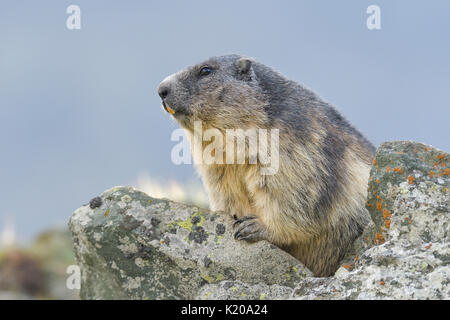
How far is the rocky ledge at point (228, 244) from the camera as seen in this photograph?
622 cm

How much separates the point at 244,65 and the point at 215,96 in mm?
689

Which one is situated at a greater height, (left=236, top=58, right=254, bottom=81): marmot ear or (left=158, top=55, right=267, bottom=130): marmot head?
(left=236, top=58, right=254, bottom=81): marmot ear

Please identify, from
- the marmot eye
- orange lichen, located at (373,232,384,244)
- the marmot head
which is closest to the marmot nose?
the marmot head

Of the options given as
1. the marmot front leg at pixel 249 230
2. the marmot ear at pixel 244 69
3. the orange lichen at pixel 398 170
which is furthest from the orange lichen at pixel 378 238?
the marmot ear at pixel 244 69

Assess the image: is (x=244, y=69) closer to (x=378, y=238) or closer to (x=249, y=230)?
(x=249, y=230)

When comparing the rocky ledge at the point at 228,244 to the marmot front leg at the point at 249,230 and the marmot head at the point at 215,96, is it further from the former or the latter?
the marmot head at the point at 215,96

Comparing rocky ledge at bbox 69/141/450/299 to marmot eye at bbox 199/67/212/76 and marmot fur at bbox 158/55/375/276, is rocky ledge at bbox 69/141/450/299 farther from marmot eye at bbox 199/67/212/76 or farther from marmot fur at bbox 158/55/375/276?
marmot eye at bbox 199/67/212/76

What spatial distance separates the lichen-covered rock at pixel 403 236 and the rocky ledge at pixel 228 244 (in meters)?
0.01

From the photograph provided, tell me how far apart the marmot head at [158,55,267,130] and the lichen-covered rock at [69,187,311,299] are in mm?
1422

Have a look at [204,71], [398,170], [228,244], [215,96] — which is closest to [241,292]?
[228,244]

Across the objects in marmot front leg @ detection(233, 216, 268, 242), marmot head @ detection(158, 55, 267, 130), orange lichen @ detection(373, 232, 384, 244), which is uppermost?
marmot head @ detection(158, 55, 267, 130)

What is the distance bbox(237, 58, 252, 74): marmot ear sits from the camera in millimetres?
9016

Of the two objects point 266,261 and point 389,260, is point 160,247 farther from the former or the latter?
point 389,260
